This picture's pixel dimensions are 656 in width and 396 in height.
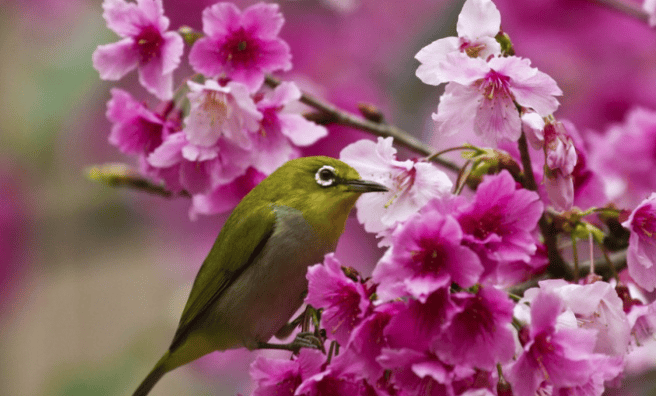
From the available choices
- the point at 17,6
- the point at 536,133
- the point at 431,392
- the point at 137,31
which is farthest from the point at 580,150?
the point at 17,6

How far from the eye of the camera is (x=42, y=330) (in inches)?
66.4

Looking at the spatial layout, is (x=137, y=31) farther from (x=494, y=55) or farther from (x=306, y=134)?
(x=494, y=55)

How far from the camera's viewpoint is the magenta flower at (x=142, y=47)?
1.50 feet

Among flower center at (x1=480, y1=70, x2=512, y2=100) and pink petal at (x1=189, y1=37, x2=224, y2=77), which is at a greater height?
flower center at (x1=480, y1=70, x2=512, y2=100)

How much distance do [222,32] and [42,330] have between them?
1.49 metres

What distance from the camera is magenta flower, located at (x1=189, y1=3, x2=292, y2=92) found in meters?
0.46

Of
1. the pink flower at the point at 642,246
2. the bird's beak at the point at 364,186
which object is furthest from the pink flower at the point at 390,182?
the pink flower at the point at 642,246

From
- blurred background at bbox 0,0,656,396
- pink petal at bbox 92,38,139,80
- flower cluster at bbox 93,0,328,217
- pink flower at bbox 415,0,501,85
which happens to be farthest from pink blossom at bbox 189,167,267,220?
blurred background at bbox 0,0,656,396

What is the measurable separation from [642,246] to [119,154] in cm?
135

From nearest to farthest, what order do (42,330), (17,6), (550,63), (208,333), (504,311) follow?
1. (504,311)
2. (208,333)
3. (550,63)
4. (17,6)
5. (42,330)

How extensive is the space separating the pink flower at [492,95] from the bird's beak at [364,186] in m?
0.05

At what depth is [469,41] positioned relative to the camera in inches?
13.5

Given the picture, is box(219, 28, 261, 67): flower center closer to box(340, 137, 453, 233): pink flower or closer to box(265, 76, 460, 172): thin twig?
box(265, 76, 460, 172): thin twig

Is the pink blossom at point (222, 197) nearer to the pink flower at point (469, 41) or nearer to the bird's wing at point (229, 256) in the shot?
the bird's wing at point (229, 256)
